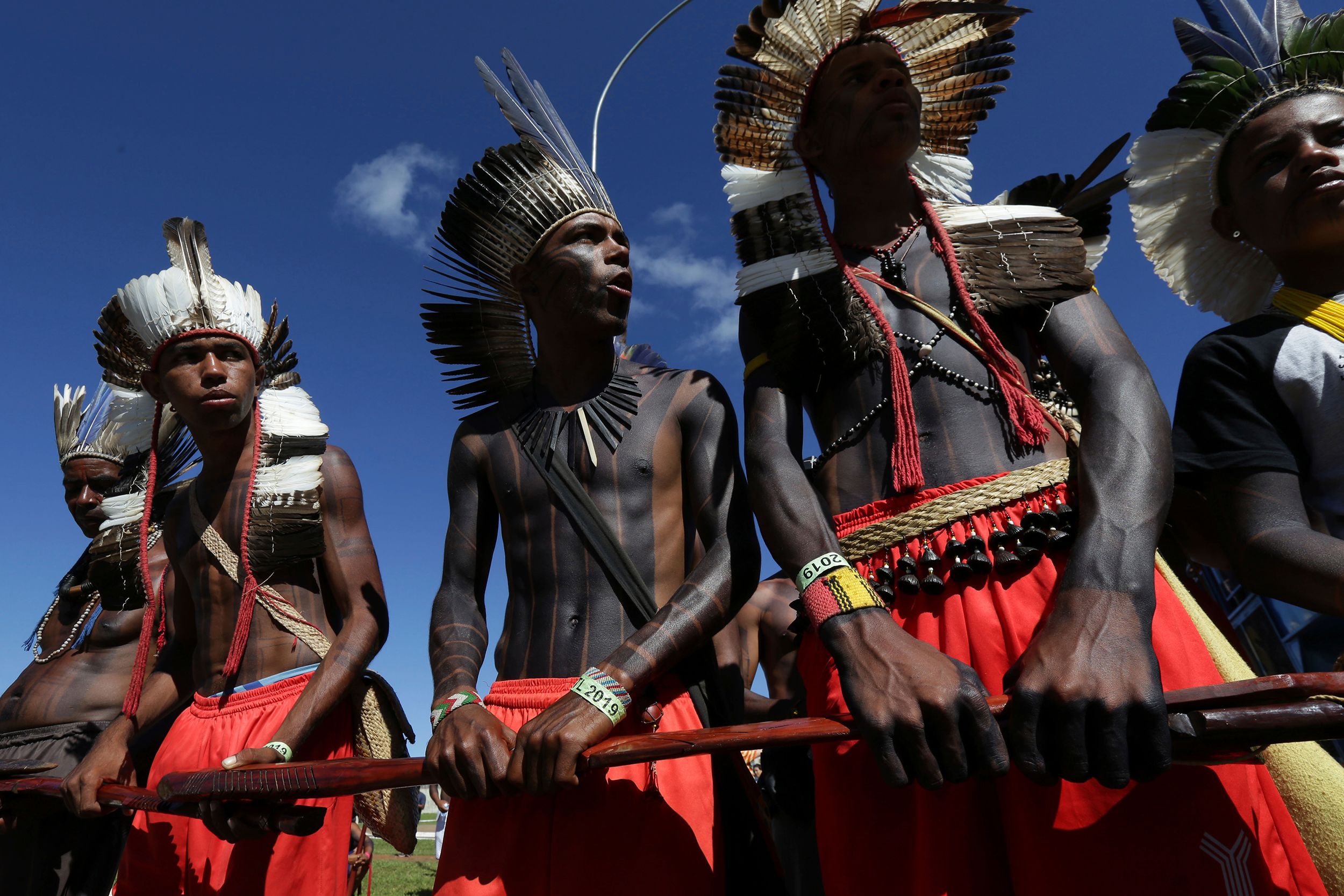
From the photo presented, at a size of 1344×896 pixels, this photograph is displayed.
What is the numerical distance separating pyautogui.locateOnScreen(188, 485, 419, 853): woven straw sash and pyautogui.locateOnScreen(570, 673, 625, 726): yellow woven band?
1.65 meters

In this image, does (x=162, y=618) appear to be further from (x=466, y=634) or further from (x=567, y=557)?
(x=567, y=557)

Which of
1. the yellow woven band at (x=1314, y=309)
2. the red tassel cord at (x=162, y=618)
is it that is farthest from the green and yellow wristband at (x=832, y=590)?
the red tassel cord at (x=162, y=618)

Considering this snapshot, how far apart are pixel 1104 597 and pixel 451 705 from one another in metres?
1.64

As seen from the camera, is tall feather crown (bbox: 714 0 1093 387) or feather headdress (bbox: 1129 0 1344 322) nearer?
tall feather crown (bbox: 714 0 1093 387)

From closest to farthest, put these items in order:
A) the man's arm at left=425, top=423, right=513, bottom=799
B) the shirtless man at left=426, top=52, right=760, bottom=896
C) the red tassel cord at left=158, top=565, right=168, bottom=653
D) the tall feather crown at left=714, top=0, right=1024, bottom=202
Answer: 1. the man's arm at left=425, top=423, right=513, bottom=799
2. the shirtless man at left=426, top=52, right=760, bottom=896
3. the tall feather crown at left=714, top=0, right=1024, bottom=202
4. the red tassel cord at left=158, top=565, right=168, bottom=653

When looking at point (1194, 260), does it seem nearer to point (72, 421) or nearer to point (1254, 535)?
point (1254, 535)

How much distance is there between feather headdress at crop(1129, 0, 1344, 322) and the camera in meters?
2.62

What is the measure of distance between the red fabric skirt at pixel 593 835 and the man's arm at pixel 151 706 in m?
1.91

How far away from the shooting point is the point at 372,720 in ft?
11.5

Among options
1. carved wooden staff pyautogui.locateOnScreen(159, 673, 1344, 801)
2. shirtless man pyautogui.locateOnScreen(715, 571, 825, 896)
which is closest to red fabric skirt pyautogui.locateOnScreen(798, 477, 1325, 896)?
carved wooden staff pyautogui.locateOnScreen(159, 673, 1344, 801)

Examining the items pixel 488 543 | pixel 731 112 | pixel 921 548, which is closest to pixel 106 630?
pixel 488 543

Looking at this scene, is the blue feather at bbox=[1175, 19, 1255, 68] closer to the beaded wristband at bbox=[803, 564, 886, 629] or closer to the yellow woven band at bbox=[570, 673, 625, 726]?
the beaded wristband at bbox=[803, 564, 886, 629]

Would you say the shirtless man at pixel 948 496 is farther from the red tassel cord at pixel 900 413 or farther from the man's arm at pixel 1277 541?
the man's arm at pixel 1277 541

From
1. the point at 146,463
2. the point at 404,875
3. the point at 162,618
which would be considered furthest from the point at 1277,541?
the point at 404,875
